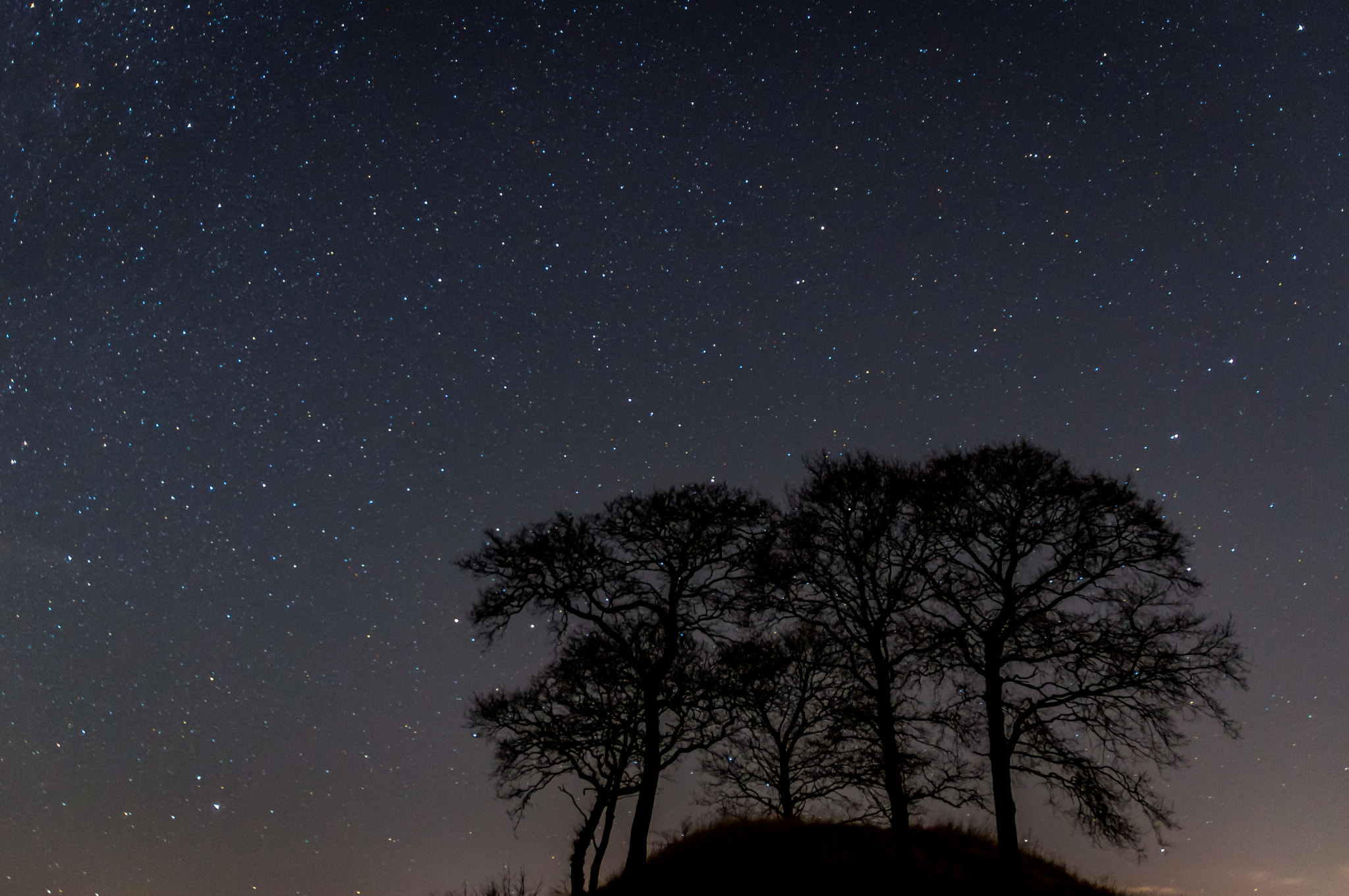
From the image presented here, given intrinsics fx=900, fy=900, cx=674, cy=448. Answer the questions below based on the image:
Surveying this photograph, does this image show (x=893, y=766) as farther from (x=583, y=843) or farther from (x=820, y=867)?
(x=583, y=843)

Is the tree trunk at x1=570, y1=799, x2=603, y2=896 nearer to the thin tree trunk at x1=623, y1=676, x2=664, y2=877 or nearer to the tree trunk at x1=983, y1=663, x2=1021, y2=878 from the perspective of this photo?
the thin tree trunk at x1=623, y1=676, x2=664, y2=877

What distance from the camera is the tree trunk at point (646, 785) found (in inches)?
692

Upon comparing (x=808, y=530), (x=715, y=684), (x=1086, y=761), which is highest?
(x=808, y=530)

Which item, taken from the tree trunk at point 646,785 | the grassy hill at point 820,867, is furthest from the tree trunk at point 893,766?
the tree trunk at point 646,785

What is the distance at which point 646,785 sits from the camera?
18.0 metres

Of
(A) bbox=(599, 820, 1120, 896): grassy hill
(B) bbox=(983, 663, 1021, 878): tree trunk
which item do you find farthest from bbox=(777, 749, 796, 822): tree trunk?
(B) bbox=(983, 663, 1021, 878): tree trunk

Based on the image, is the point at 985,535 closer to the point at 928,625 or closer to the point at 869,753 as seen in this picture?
the point at 928,625

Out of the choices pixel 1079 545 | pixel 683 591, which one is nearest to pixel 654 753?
pixel 683 591

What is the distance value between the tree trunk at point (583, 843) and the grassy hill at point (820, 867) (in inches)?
24.7

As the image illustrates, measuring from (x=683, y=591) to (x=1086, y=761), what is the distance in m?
8.32

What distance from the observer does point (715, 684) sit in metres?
18.5

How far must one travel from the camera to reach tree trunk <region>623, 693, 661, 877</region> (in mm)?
17578

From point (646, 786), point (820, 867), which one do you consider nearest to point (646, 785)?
point (646, 786)

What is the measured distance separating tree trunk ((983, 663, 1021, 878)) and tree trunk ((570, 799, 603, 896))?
7.91 m
